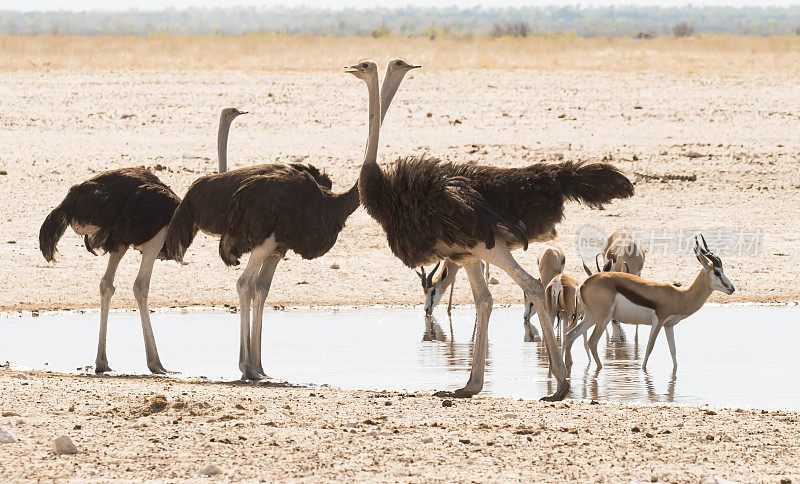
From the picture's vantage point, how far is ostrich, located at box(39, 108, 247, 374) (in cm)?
962

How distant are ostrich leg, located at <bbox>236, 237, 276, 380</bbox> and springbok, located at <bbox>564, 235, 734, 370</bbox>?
2614 millimetres

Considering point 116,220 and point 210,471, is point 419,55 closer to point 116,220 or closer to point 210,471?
point 116,220

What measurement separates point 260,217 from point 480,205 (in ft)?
5.40

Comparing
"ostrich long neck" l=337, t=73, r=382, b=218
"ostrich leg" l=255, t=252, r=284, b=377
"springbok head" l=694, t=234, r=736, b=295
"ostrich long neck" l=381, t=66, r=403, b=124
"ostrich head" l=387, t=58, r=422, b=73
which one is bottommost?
"ostrich leg" l=255, t=252, r=284, b=377

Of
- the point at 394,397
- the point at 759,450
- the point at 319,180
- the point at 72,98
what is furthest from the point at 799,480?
the point at 72,98

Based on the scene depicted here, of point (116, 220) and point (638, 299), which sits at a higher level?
point (116, 220)

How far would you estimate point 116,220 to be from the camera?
9.66 metres

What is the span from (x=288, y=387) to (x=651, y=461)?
321cm

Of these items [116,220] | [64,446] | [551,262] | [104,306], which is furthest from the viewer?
[551,262]

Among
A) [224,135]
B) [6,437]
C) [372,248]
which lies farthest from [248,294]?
[372,248]

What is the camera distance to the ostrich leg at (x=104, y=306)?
382 inches

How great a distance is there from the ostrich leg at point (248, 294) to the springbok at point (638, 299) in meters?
2.61

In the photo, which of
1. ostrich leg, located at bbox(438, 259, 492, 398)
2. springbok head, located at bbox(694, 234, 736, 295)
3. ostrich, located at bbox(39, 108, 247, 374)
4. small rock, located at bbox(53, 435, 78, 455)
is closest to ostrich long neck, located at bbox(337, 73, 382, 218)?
ostrich leg, located at bbox(438, 259, 492, 398)

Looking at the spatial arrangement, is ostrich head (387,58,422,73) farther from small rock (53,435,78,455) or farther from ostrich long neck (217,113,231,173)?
small rock (53,435,78,455)
